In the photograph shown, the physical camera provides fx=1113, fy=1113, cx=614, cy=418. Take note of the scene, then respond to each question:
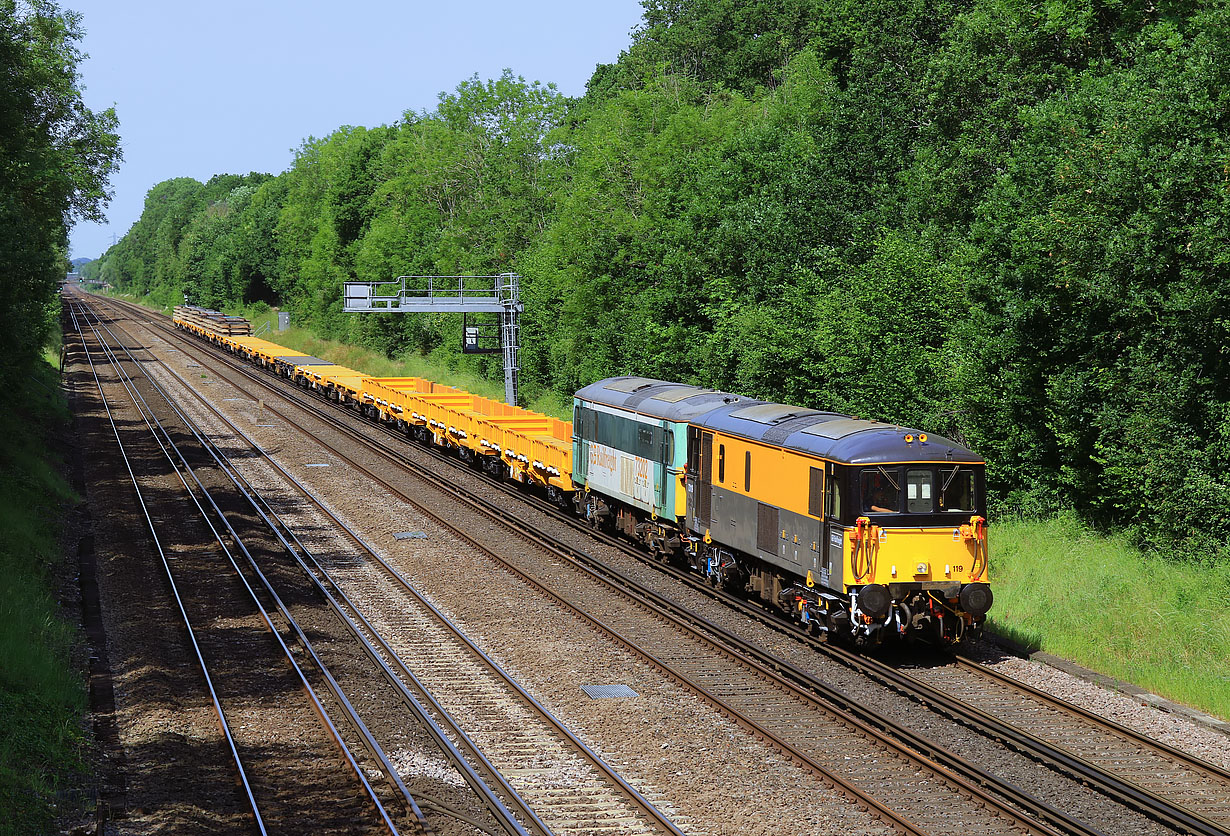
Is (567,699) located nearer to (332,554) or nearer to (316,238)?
(332,554)

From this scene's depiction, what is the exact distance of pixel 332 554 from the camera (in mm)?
24938

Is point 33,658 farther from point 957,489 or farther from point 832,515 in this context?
point 957,489

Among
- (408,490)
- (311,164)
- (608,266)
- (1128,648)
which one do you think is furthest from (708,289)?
(311,164)

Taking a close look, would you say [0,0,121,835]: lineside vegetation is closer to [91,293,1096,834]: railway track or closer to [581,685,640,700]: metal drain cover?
[581,685,640,700]: metal drain cover

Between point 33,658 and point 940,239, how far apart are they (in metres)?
23.3

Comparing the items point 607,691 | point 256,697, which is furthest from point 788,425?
point 256,697

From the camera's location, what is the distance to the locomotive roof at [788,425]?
1716 cm

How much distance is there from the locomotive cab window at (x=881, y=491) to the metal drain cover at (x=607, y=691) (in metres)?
4.49

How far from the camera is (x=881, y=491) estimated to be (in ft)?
55.6

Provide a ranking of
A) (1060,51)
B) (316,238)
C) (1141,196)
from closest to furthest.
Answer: (1141,196) < (1060,51) < (316,238)

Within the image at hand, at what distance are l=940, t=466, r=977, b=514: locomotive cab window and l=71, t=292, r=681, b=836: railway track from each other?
704cm

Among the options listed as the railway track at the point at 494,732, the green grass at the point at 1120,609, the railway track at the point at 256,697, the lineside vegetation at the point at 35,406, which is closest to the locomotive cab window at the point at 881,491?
the green grass at the point at 1120,609

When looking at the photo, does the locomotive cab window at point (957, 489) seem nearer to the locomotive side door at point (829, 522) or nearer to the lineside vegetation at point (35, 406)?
the locomotive side door at point (829, 522)

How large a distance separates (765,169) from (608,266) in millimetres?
9495
